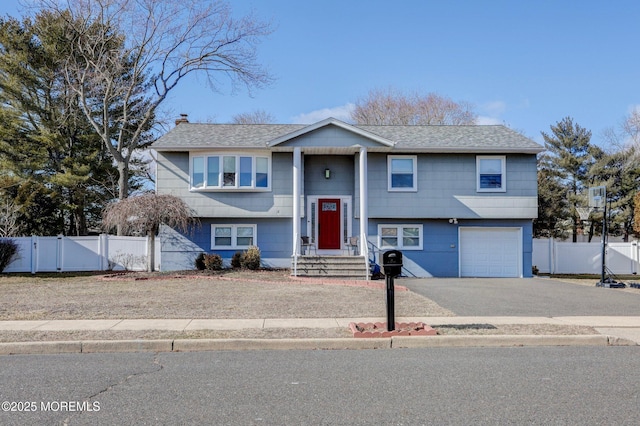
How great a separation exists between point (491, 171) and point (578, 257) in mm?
6884

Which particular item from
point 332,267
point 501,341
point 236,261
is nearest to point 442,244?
point 332,267

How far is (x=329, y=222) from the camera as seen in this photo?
800 inches

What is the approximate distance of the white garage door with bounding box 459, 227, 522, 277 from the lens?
66.1 ft

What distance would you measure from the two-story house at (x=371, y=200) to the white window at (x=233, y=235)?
40mm

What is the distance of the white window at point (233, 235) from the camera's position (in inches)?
797

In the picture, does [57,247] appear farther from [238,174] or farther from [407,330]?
[407,330]

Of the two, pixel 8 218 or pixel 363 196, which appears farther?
pixel 8 218

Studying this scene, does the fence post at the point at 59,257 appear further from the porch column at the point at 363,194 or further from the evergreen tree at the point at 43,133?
the porch column at the point at 363,194

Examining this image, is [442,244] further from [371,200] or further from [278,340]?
[278,340]

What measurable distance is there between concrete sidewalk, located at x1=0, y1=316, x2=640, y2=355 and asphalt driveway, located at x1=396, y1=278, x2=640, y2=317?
3.88ft

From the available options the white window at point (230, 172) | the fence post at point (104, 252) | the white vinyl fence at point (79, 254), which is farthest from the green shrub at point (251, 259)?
the fence post at point (104, 252)

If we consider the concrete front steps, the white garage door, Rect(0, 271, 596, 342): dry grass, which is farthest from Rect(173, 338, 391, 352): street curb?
the white garage door

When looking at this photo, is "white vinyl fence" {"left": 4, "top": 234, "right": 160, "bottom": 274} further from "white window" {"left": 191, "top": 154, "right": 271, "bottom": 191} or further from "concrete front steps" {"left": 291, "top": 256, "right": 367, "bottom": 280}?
"concrete front steps" {"left": 291, "top": 256, "right": 367, "bottom": 280}

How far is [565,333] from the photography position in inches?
325
